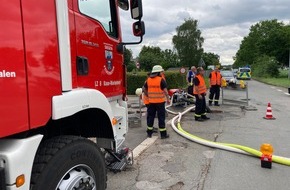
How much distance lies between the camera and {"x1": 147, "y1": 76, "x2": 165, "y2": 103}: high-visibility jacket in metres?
7.77

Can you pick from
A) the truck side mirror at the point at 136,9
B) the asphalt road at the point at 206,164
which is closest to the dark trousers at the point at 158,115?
the asphalt road at the point at 206,164

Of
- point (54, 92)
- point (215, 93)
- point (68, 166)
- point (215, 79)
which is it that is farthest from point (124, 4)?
point (215, 93)

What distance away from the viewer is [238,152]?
6.23m

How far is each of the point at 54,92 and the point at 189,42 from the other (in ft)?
247

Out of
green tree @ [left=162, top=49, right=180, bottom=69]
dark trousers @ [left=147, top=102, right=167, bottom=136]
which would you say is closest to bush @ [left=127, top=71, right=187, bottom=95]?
dark trousers @ [left=147, top=102, right=167, bottom=136]

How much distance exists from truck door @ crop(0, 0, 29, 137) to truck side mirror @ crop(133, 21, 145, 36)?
6.96ft

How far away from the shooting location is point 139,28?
425 cm

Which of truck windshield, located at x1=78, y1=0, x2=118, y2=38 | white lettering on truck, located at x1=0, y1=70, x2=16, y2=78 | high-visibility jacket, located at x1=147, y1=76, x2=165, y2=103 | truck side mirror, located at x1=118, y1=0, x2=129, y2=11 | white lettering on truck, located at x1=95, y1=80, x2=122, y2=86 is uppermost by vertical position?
truck side mirror, located at x1=118, y1=0, x2=129, y2=11

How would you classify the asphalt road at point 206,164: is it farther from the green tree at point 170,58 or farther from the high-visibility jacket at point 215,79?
the green tree at point 170,58

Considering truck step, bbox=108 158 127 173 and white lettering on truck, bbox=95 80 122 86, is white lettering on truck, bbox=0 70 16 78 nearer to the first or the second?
white lettering on truck, bbox=95 80 122 86

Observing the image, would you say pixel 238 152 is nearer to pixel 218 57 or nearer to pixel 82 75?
pixel 82 75

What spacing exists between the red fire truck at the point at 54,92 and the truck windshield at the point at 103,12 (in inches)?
0.5

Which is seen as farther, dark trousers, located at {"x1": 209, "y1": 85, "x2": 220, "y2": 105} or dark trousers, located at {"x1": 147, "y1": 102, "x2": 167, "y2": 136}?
dark trousers, located at {"x1": 209, "y1": 85, "x2": 220, "y2": 105}

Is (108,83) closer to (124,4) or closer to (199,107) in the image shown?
(124,4)
